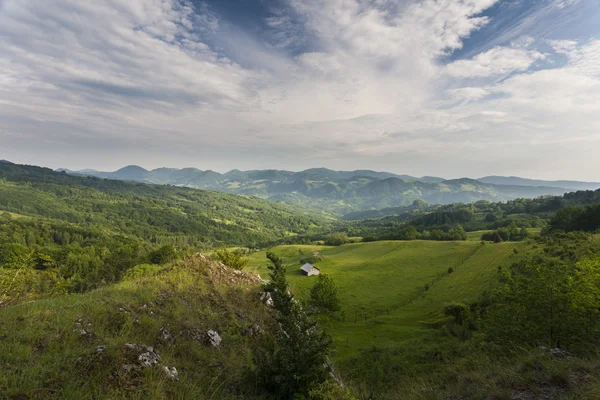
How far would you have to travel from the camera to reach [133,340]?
920 cm

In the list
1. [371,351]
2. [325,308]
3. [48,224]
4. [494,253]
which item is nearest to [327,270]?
[325,308]

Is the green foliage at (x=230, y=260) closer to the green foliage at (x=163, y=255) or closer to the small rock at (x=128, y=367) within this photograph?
the green foliage at (x=163, y=255)

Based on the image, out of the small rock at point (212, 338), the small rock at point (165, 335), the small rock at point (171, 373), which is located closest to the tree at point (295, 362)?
the small rock at point (171, 373)

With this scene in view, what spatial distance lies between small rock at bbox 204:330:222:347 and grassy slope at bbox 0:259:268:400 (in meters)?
0.28

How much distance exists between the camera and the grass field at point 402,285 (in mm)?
A: 39094

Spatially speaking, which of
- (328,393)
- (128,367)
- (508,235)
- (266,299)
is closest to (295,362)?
(328,393)

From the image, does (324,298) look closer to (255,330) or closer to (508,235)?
(255,330)

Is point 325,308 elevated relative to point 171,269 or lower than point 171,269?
lower

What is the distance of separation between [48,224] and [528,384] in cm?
24187

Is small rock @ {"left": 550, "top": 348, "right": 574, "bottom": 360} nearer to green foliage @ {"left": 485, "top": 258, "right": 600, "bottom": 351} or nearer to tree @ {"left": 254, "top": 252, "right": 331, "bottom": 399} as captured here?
green foliage @ {"left": 485, "top": 258, "right": 600, "bottom": 351}

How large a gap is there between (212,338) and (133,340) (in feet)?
10.3

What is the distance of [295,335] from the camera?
27.0ft

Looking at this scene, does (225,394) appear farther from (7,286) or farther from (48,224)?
(48,224)

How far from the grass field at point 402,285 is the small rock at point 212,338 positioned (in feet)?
31.5
